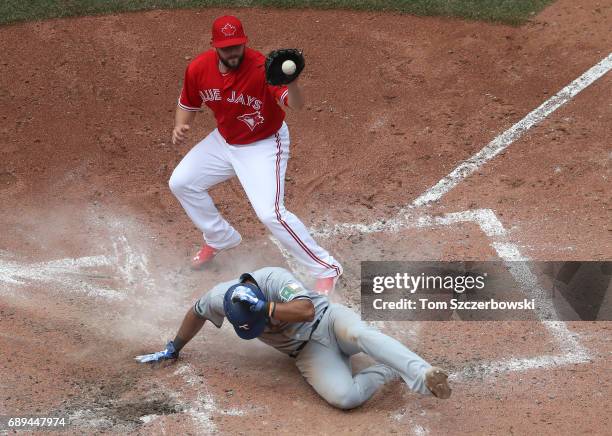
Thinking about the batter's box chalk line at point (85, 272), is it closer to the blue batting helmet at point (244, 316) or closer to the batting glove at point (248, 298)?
the blue batting helmet at point (244, 316)

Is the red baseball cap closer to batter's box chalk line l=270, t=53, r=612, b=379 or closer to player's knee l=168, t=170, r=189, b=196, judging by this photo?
player's knee l=168, t=170, r=189, b=196

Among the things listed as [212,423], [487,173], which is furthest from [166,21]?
[212,423]

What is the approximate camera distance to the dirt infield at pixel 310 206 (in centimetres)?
635

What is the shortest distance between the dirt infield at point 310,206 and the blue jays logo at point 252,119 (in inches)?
54.9

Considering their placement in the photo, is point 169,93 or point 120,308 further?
point 169,93

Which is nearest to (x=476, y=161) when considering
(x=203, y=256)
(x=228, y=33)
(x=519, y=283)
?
(x=519, y=283)

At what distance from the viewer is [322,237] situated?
330 inches

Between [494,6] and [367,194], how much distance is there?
128 inches

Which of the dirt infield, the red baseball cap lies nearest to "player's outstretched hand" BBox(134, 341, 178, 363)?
the dirt infield

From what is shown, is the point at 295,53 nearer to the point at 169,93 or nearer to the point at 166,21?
the point at 169,93

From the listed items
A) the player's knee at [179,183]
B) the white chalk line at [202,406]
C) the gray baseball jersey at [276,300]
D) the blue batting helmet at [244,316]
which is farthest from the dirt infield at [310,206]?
the player's knee at [179,183]

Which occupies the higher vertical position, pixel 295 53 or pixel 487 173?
pixel 295 53

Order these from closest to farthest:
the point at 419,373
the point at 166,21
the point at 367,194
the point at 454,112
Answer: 1. the point at 419,373
2. the point at 367,194
3. the point at 454,112
4. the point at 166,21

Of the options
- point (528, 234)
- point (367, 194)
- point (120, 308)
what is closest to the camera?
point (120, 308)
